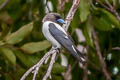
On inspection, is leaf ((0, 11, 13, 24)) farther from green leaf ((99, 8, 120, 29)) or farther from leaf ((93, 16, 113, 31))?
green leaf ((99, 8, 120, 29))

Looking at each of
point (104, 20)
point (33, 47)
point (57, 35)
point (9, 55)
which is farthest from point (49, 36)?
point (104, 20)

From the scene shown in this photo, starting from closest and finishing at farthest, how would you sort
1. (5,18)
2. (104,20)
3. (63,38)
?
(63,38)
(104,20)
(5,18)

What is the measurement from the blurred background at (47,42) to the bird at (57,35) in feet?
0.31

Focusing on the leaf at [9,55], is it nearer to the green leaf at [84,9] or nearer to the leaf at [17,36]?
the leaf at [17,36]

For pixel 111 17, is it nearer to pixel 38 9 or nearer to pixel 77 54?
pixel 77 54

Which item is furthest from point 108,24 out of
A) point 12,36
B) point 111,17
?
point 12,36

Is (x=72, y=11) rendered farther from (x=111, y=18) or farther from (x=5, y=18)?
(x=5, y=18)

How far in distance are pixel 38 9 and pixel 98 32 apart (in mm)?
615

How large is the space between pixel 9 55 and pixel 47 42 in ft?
1.06

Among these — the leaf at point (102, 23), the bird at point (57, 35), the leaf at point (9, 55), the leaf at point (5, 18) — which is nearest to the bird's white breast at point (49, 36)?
the bird at point (57, 35)

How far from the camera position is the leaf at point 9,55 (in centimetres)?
357

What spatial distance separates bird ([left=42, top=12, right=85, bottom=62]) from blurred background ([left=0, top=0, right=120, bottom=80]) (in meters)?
0.09

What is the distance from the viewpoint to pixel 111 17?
382 cm

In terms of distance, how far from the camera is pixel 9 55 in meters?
3.62
